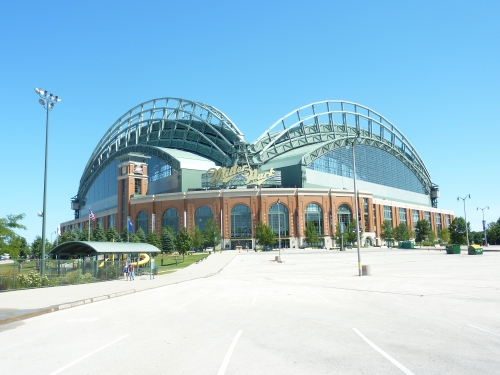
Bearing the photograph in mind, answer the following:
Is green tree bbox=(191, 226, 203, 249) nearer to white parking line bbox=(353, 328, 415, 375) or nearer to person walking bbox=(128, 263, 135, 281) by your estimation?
person walking bbox=(128, 263, 135, 281)

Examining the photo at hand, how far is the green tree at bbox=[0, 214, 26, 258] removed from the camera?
2986cm

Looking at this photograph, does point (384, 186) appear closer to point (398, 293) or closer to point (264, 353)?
point (398, 293)

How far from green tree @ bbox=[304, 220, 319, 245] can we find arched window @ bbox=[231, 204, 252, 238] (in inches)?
508

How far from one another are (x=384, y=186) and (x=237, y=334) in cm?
12636

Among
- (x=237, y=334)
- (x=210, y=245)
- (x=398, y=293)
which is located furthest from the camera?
(x=210, y=245)

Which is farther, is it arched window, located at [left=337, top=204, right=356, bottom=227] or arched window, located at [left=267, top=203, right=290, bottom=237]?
arched window, located at [left=337, top=204, right=356, bottom=227]

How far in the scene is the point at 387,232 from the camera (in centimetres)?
11419

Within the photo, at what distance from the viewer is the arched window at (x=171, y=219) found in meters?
105

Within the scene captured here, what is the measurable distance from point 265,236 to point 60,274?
63.3 meters

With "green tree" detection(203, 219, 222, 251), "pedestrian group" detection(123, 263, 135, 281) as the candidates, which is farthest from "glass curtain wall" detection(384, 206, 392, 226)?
"pedestrian group" detection(123, 263, 135, 281)

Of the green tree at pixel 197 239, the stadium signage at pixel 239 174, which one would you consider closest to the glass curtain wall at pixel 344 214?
the stadium signage at pixel 239 174

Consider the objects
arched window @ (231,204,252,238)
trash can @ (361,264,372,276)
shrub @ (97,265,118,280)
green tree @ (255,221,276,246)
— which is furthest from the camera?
arched window @ (231,204,252,238)

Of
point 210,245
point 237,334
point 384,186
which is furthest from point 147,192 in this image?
point 237,334

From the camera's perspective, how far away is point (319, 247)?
10038 centimetres
